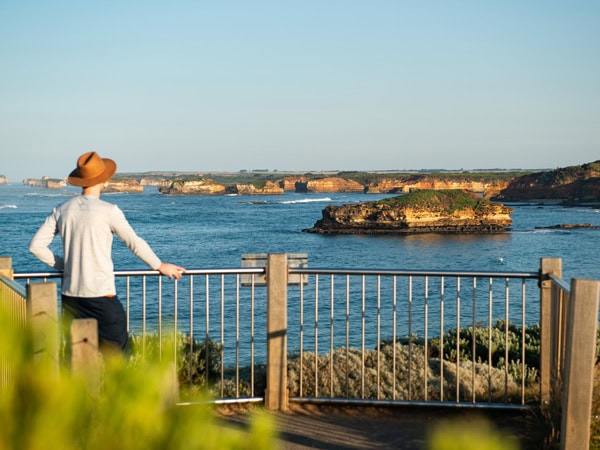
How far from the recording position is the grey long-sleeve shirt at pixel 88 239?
16.8ft

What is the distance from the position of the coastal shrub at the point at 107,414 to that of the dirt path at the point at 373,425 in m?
4.46

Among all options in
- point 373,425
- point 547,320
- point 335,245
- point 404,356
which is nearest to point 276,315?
point 373,425

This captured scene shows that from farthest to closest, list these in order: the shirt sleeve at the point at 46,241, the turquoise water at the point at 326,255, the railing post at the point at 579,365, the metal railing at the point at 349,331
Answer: the turquoise water at the point at 326,255
the metal railing at the point at 349,331
the shirt sleeve at the point at 46,241
the railing post at the point at 579,365

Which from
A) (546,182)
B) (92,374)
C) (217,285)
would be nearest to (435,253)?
(217,285)

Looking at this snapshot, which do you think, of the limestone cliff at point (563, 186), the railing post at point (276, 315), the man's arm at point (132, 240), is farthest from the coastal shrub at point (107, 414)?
the limestone cliff at point (563, 186)

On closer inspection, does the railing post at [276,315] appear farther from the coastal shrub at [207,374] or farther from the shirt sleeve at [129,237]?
the shirt sleeve at [129,237]

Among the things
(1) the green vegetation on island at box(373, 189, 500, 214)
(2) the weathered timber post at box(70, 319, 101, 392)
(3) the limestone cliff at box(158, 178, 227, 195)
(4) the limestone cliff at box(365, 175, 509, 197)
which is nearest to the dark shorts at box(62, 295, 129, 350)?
(2) the weathered timber post at box(70, 319, 101, 392)

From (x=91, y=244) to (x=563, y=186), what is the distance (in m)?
147

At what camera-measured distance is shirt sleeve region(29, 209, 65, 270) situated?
17.2 feet

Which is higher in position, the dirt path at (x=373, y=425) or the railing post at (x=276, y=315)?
the railing post at (x=276, y=315)

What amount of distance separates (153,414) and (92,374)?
0.53m

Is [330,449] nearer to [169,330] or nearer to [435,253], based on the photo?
[169,330]

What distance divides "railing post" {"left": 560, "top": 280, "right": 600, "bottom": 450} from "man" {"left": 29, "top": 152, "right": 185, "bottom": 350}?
2.56 m

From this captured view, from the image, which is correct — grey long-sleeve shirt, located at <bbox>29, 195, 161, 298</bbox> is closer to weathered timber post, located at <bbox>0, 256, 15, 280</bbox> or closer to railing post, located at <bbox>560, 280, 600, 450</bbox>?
weathered timber post, located at <bbox>0, 256, 15, 280</bbox>
